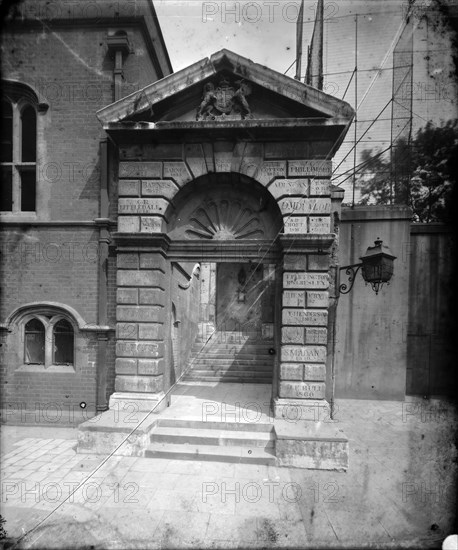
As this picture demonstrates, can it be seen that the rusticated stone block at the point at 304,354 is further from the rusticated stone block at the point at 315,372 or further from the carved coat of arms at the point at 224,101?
the carved coat of arms at the point at 224,101

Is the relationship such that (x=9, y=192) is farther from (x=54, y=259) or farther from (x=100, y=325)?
(x=100, y=325)

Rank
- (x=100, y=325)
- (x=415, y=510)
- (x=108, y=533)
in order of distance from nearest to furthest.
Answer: (x=108, y=533)
(x=415, y=510)
(x=100, y=325)

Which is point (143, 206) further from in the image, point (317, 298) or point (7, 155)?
point (317, 298)

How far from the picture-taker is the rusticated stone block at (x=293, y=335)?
6.25 meters

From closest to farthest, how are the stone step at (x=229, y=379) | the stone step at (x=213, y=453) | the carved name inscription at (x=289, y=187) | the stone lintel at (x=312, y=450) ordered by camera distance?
the stone lintel at (x=312, y=450)
the stone step at (x=213, y=453)
the carved name inscription at (x=289, y=187)
the stone step at (x=229, y=379)

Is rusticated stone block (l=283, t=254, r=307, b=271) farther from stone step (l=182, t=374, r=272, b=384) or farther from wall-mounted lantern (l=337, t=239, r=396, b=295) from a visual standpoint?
stone step (l=182, t=374, r=272, b=384)

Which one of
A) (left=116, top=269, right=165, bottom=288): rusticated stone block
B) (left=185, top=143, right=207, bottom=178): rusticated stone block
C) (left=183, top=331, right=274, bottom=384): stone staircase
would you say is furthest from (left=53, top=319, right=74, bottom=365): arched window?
(left=185, top=143, right=207, bottom=178): rusticated stone block

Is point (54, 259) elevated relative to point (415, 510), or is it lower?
elevated

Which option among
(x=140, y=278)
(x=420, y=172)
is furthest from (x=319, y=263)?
(x=420, y=172)

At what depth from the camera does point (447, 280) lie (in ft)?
29.3

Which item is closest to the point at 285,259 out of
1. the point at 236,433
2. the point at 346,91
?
the point at 236,433

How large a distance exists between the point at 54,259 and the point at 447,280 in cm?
1026

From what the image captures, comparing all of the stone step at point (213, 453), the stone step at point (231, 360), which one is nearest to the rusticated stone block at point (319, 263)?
the stone step at point (213, 453)

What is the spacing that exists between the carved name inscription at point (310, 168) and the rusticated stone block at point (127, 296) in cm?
399
